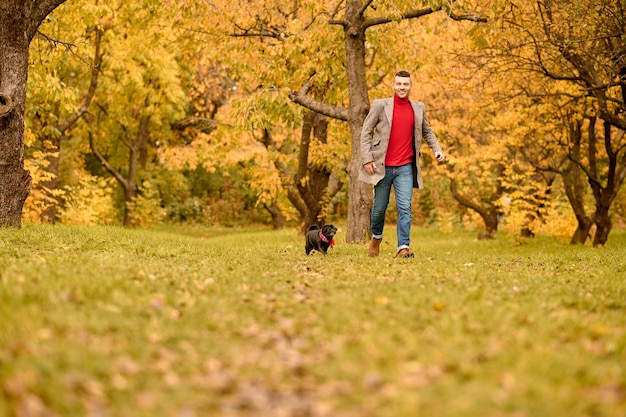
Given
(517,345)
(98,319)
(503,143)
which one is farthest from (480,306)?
(503,143)

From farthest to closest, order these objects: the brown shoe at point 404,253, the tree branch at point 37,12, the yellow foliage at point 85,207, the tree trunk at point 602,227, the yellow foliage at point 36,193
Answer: the yellow foliage at point 85,207 < the yellow foliage at point 36,193 < the tree trunk at point 602,227 < the tree branch at point 37,12 < the brown shoe at point 404,253

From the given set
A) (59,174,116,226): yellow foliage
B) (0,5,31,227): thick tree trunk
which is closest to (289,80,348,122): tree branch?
(0,5,31,227): thick tree trunk

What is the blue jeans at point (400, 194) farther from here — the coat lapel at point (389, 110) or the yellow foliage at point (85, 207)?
the yellow foliage at point (85, 207)

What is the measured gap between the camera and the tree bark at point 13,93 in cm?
1005

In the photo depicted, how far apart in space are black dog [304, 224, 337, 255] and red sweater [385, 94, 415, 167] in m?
1.41

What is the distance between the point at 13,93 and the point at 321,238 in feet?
18.1

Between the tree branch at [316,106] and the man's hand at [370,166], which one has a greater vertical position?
the tree branch at [316,106]

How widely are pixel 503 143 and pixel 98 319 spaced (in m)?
16.4

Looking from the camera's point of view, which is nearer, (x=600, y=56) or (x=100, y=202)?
(x=600, y=56)

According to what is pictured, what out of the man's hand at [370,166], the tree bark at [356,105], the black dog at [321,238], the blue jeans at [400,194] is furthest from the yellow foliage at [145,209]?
the man's hand at [370,166]

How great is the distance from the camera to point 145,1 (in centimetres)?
1463

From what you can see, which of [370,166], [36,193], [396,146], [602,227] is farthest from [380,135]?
[36,193]

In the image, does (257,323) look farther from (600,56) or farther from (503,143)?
(503,143)

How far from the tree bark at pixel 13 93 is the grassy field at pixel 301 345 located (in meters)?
4.24
